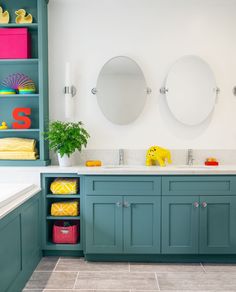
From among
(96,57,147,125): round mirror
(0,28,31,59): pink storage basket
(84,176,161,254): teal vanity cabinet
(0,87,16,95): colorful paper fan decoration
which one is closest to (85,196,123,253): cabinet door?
(84,176,161,254): teal vanity cabinet

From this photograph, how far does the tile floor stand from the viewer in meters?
2.37

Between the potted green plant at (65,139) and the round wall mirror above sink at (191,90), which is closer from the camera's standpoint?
the potted green plant at (65,139)

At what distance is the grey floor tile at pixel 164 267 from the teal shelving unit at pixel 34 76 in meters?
1.26

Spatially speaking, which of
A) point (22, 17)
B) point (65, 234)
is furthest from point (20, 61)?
point (65, 234)

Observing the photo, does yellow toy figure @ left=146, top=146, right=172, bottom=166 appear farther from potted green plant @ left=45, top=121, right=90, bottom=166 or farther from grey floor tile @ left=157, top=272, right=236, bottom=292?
grey floor tile @ left=157, top=272, right=236, bottom=292

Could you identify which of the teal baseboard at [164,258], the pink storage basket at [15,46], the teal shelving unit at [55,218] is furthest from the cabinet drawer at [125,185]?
the pink storage basket at [15,46]

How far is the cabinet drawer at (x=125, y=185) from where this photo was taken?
2.78m

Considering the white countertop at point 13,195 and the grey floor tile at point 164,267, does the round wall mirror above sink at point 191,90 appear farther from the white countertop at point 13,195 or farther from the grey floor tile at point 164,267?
the white countertop at point 13,195

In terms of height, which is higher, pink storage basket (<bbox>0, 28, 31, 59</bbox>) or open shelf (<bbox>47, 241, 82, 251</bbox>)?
pink storage basket (<bbox>0, 28, 31, 59</bbox>)

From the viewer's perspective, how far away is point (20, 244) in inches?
89.4

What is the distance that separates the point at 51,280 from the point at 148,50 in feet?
7.56

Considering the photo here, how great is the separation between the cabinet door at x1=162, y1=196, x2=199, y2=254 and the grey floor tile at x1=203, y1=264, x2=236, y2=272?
0.16 m

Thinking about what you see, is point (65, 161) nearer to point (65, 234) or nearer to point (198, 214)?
point (65, 234)

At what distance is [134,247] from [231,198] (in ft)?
3.11
